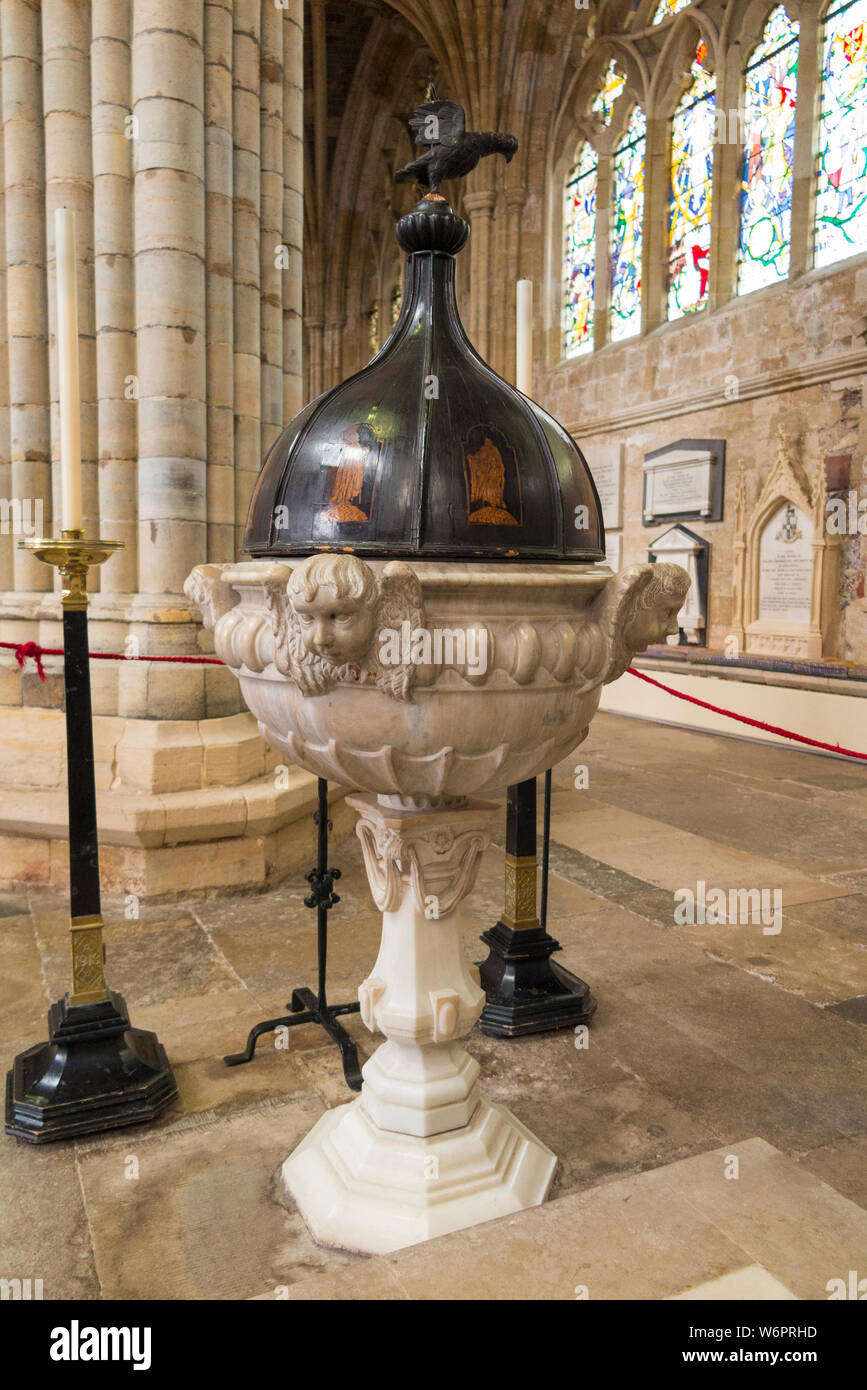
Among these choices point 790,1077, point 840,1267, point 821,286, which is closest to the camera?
point 840,1267

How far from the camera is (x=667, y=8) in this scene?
34.2 ft

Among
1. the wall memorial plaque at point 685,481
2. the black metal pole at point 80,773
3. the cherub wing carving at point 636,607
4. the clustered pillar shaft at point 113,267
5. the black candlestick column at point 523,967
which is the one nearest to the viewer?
the cherub wing carving at point 636,607

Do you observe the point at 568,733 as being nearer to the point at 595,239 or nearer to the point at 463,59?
the point at 595,239

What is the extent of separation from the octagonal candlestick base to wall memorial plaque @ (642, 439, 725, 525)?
27.3ft

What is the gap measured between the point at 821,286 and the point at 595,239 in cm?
407

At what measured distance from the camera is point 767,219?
926cm

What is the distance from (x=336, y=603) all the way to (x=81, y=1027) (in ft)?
5.14

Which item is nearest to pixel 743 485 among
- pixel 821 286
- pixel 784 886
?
pixel 821 286

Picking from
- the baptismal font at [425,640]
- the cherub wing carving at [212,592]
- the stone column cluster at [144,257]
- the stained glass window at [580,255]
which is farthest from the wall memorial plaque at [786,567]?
the cherub wing carving at [212,592]

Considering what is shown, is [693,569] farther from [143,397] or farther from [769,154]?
[143,397]

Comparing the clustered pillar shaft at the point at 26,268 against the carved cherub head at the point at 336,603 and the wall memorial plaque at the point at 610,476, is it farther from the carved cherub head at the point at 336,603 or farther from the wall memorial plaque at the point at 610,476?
the wall memorial plaque at the point at 610,476

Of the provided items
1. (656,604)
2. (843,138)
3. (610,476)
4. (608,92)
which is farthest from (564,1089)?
(608,92)

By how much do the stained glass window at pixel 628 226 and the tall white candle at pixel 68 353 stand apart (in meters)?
9.64

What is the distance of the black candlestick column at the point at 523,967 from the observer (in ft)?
9.31
